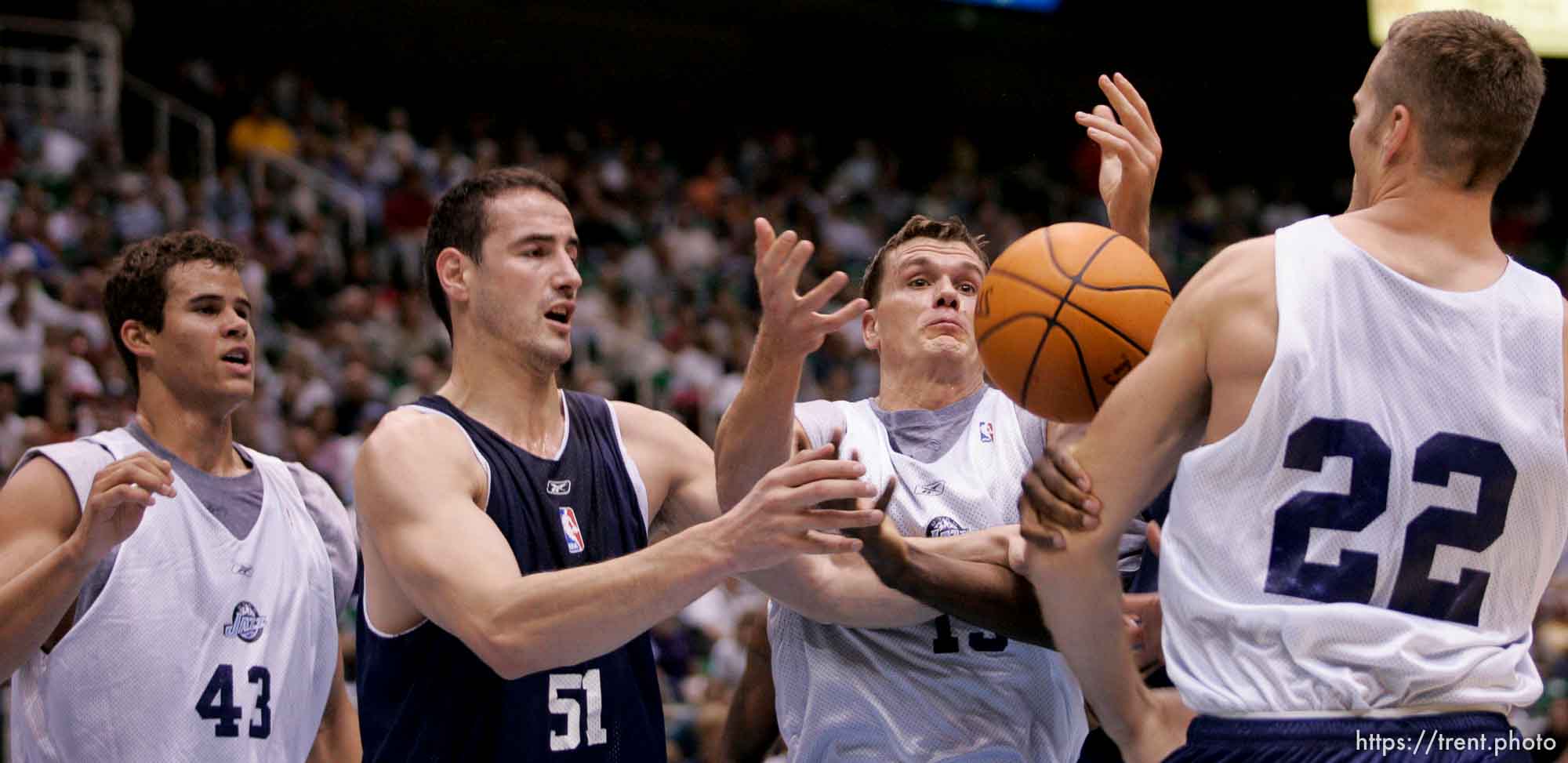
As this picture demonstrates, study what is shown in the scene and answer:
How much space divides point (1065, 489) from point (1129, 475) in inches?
4.6

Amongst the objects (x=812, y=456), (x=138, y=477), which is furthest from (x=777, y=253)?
(x=138, y=477)

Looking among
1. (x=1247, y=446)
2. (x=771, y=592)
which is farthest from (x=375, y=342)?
(x=1247, y=446)

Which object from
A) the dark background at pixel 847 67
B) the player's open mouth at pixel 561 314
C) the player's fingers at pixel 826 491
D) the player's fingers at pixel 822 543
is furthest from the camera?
the dark background at pixel 847 67

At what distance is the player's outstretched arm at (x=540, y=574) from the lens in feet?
10.3

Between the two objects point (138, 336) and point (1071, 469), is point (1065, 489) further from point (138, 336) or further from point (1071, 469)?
point (138, 336)

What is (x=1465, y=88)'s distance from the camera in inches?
110

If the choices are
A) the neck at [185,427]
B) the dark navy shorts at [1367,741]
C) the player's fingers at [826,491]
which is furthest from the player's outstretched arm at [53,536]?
the dark navy shorts at [1367,741]

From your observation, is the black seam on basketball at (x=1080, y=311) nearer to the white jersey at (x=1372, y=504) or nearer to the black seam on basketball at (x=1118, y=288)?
the black seam on basketball at (x=1118, y=288)

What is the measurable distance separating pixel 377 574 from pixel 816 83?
1751 centimetres

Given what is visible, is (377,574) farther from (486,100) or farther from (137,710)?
(486,100)

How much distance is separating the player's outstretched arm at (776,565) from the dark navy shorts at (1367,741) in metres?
1.30

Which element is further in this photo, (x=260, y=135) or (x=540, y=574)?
(x=260, y=135)

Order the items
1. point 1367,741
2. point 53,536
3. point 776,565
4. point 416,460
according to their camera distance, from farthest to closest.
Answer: point 53,536 < point 776,565 < point 416,460 < point 1367,741

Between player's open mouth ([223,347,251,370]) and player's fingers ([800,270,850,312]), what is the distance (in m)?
2.29
